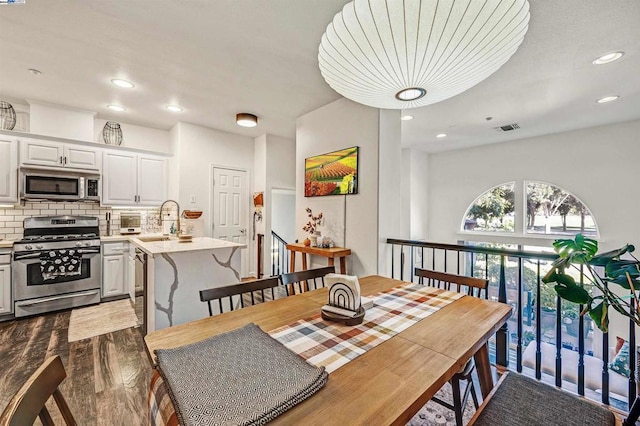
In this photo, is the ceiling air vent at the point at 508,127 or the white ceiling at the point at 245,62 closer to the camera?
the white ceiling at the point at 245,62

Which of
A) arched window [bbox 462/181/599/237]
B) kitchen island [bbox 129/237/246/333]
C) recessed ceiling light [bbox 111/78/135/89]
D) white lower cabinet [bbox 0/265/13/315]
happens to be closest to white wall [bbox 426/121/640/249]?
arched window [bbox 462/181/599/237]

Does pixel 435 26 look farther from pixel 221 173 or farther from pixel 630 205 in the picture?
pixel 630 205

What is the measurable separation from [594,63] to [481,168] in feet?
10.6

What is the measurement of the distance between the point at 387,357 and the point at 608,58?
3274 mm

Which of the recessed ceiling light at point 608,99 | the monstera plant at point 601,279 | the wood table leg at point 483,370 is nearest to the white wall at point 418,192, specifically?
the recessed ceiling light at point 608,99

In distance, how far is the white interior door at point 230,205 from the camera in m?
4.81

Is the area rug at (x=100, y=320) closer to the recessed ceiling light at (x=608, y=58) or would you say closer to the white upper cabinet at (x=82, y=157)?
the white upper cabinet at (x=82, y=157)

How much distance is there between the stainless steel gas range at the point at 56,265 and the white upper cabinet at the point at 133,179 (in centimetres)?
49

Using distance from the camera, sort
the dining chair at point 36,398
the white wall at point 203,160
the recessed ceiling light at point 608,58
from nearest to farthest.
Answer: the dining chair at point 36,398 → the recessed ceiling light at point 608,58 → the white wall at point 203,160

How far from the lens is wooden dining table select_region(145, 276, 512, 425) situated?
0.74 m

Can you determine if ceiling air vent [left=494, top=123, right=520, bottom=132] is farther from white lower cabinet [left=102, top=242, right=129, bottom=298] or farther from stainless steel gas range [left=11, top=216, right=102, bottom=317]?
stainless steel gas range [left=11, top=216, right=102, bottom=317]

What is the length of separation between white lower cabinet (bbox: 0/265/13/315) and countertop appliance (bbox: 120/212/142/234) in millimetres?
1290

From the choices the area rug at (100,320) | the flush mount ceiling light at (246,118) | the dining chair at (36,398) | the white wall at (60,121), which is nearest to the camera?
Answer: the dining chair at (36,398)

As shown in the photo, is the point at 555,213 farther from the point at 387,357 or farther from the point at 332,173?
the point at 387,357
